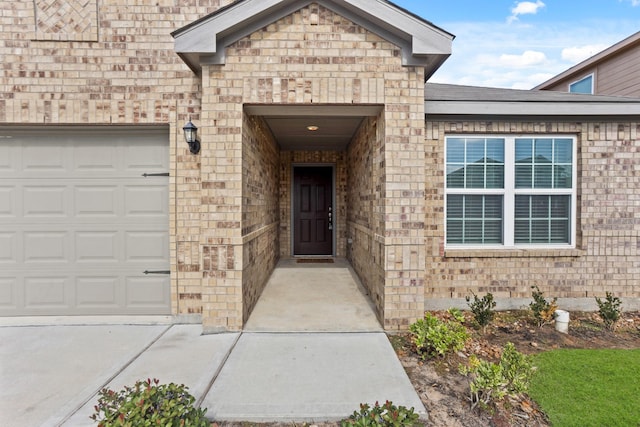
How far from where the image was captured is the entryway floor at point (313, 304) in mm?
3625

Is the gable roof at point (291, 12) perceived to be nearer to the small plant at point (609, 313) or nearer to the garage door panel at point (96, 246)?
the garage door panel at point (96, 246)

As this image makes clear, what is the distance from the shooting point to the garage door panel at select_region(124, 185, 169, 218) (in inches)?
156

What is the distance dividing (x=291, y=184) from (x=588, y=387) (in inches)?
238

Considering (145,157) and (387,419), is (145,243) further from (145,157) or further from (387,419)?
(387,419)

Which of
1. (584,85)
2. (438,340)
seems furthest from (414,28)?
(584,85)

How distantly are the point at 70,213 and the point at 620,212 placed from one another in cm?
731

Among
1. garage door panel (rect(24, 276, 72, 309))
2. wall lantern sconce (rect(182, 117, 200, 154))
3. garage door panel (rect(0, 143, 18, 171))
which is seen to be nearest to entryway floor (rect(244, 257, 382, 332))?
wall lantern sconce (rect(182, 117, 200, 154))

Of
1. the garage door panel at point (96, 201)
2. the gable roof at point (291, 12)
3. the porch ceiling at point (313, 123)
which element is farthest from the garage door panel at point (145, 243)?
the gable roof at point (291, 12)

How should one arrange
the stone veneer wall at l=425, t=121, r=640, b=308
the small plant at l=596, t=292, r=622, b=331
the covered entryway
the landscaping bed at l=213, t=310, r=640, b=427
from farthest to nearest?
the stone veneer wall at l=425, t=121, r=640, b=308, the small plant at l=596, t=292, r=622, b=331, the covered entryway, the landscaping bed at l=213, t=310, r=640, b=427

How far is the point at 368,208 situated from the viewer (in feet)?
15.2

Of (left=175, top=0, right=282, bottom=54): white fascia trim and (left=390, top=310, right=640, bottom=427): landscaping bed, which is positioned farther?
(left=175, top=0, right=282, bottom=54): white fascia trim

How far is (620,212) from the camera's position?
13.8 ft

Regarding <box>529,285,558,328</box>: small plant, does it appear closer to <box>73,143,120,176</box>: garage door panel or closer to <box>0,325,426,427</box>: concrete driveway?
<box>0,325,426,427</box>: concrete driveway

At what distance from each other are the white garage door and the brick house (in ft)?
0.06
